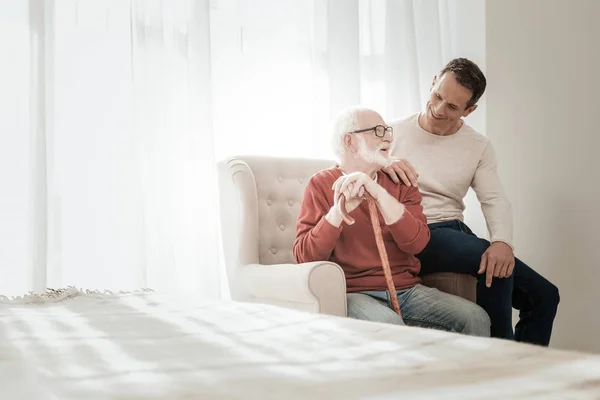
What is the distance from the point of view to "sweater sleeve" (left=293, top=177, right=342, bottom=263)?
70.2 inches

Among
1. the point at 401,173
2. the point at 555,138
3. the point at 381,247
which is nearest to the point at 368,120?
the point at 401,173

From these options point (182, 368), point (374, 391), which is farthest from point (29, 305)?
point (374, 391)

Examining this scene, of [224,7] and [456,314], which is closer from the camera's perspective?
[456,314]

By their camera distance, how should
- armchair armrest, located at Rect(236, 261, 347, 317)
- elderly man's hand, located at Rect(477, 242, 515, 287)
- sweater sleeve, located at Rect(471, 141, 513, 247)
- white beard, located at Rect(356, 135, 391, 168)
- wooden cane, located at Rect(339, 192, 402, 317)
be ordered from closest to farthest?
1. armchair armrest, located at Rect(236, 261, 347, 317)
2. wooden cane, located at Rect(339, 192, 402, 317)
3. white beard, located at Rect(356, 135, 391, 168)
4. elderly man's hand, located at Rect(477, 242, 515, 287)
5. sweater sleeve, located at Rect(471, 141, 513, 247)

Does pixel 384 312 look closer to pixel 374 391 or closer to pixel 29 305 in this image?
pixel 29 305

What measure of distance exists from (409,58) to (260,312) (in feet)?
8.14

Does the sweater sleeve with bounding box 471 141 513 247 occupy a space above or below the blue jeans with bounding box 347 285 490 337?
above

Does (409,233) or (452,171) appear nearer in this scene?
(409,233)

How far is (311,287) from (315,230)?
198 mm

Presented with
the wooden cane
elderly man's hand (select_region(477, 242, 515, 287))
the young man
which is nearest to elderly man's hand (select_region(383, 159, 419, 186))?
the young man

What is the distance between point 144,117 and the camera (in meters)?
2.47

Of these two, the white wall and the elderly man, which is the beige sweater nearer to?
the elderly man

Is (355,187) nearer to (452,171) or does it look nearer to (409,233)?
(409,233)

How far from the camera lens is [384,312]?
5.57ft
